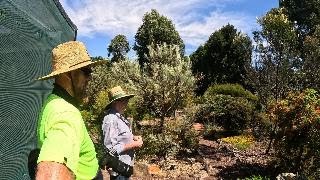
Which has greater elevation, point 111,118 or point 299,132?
point 111,118

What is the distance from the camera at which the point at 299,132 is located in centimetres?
1140

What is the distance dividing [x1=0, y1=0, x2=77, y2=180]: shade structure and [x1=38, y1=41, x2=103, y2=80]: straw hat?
7.20 feet

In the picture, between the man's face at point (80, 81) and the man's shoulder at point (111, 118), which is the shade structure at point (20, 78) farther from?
the man's face at point (80, 81)

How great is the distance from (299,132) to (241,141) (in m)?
7.21

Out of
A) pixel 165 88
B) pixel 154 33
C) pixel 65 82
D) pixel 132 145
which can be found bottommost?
pixel 132 145

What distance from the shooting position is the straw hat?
219cm

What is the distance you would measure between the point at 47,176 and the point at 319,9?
50.2 metres

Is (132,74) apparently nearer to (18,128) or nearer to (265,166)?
(265,166)

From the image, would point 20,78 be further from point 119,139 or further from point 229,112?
point 229,112

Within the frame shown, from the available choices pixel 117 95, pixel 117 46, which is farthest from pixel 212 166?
pixel 117 46

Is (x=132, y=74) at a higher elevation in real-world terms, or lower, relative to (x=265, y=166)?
higher

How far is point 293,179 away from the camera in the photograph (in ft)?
35.2

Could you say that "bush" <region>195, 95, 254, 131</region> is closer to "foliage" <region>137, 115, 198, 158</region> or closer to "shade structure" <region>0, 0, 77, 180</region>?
"foliage" <region>137, 115, 198, 158</region>

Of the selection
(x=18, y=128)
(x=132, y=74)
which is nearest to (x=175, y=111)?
(x=132, y=74)
